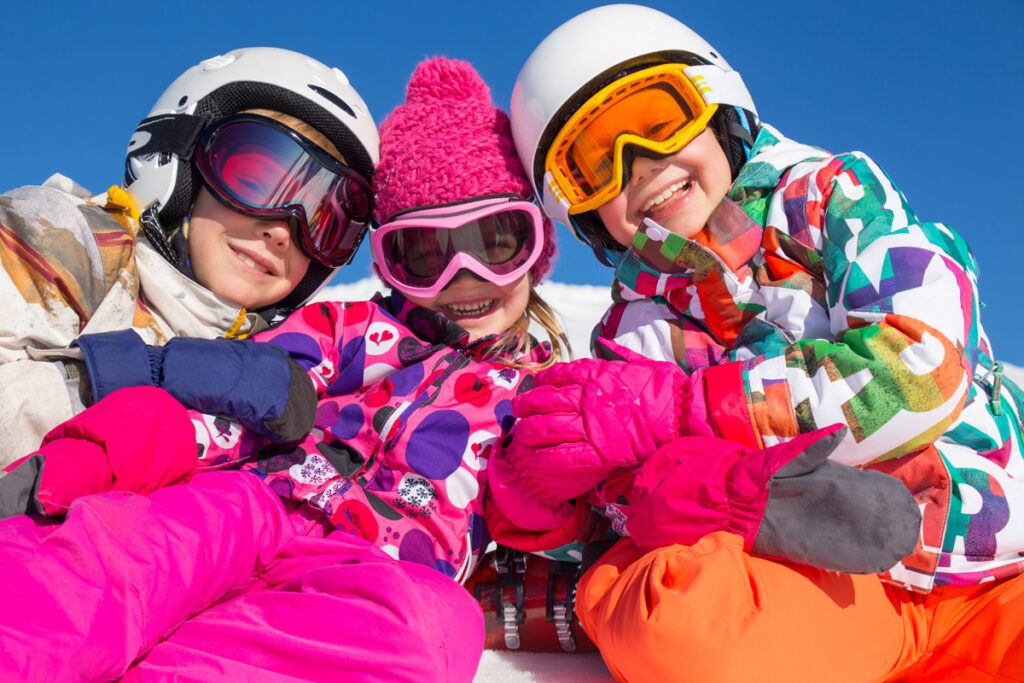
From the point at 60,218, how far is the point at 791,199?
1.59m

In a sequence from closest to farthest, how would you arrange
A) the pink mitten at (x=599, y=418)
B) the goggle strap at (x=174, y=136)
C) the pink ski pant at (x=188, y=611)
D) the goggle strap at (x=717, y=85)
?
the pink ski pant at (x=188, y=611) → the pink mitten at (x=599, y=418) → the goggle strap at (x=717, y=85) → the goggle strap at (x=174, y=136)

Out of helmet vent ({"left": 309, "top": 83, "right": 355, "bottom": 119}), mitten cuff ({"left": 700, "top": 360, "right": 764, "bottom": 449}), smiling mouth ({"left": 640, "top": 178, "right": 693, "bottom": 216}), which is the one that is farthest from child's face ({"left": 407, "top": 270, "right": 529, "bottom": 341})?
mitten cuff ({"left": 700, "top": 360, "right": 764, "bottom": 449})

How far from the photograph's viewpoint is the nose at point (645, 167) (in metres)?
2.01

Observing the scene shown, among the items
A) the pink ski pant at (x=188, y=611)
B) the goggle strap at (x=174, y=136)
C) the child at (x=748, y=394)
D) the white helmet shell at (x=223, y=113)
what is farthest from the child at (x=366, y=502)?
the goggle strap at (x=174, y=136)

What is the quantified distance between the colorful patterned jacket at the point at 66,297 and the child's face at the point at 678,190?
98 centimetres

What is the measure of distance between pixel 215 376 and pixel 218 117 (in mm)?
785

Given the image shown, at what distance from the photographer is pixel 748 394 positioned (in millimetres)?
1614

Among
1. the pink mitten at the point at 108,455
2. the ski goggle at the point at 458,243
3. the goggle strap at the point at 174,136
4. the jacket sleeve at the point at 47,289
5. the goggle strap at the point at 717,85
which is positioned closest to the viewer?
the pink mitten at the point at 108,455

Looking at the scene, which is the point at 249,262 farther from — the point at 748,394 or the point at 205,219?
the point at 748,394

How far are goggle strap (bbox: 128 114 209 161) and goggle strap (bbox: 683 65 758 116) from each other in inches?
48.6

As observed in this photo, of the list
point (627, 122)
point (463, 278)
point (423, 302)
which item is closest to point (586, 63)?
point (627, 122)

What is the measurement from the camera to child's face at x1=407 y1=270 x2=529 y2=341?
89.0 inches

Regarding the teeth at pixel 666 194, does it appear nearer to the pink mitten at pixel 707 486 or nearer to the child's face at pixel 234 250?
the pink mitten at pixel 707 486

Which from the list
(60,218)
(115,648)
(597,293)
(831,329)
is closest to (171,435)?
(115,648)
